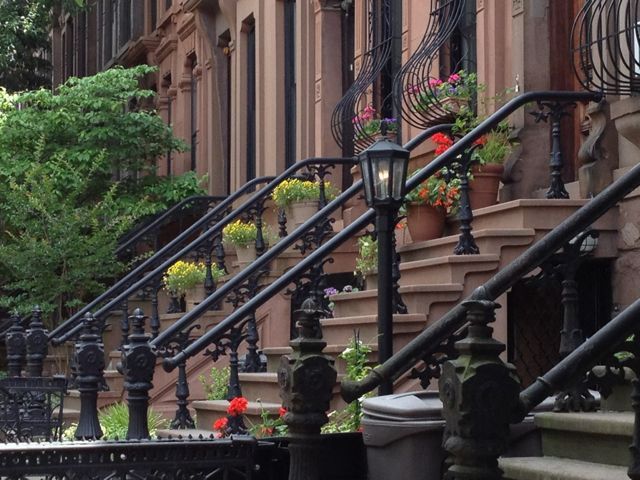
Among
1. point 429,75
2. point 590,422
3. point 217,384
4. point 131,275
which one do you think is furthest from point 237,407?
point 131,275

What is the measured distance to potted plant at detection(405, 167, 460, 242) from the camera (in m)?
11.5

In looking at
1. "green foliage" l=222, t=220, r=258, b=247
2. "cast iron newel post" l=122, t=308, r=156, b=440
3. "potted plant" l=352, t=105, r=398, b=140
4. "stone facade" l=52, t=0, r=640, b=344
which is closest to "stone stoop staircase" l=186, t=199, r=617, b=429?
"stone facade" l=52, t=0, r=640, b=344

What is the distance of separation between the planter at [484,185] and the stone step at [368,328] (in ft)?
5.45

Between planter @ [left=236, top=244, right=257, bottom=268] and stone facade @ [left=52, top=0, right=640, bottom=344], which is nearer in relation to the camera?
stone facade @ [left=52, top=0, right=640, bottom=344]

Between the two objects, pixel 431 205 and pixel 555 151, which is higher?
pixel 555 151

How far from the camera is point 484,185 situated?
11727 millimetres

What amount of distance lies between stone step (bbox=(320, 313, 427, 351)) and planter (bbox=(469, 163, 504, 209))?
65.4 inches

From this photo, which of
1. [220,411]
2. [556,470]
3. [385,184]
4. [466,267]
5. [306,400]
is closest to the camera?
[556,470]

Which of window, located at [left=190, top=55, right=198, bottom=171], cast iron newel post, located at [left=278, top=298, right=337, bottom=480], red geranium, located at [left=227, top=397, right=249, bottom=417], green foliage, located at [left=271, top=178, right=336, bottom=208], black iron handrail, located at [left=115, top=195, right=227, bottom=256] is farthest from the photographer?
window, located at [left=190, top=55, right=198, bottom=171]

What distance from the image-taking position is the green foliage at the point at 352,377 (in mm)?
9414

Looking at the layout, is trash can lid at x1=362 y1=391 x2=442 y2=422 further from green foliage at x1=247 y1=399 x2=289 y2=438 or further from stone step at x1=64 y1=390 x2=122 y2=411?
stone step at x1=64 y1=390 x2=122 y2=411

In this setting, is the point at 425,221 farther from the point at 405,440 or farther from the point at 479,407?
the point at 479,407

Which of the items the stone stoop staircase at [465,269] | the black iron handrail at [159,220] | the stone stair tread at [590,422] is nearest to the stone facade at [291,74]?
the stone stoop staircase at [465,269]

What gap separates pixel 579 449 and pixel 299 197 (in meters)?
8.52
